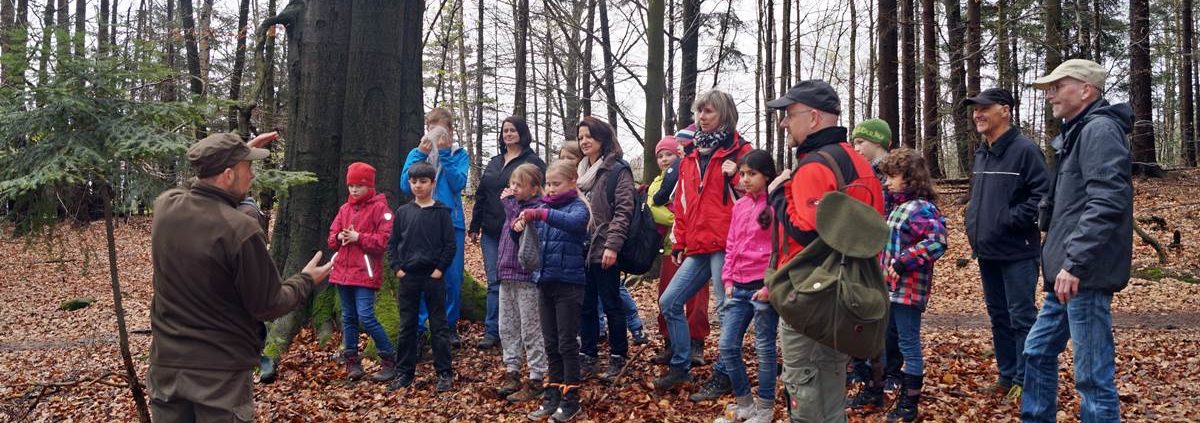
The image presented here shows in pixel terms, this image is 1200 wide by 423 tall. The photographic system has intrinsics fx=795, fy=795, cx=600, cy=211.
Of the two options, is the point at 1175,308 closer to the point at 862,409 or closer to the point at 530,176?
the point at 862,409

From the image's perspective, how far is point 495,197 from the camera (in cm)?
673

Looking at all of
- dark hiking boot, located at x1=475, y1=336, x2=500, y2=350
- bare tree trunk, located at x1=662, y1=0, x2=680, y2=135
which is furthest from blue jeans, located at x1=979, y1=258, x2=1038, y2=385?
bare tree trunk, located at x1=662, y1=0, x2=680, y2=135

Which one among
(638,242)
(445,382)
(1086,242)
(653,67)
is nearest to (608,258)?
(638,242)

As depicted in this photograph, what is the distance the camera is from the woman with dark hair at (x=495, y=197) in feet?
21.9

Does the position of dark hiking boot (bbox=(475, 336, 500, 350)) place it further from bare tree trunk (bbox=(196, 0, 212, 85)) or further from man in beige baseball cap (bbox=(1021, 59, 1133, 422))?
bare tree trunk (bbox=(196, 0, 212, 85))

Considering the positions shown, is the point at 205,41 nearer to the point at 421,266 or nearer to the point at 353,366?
the point at 353,366

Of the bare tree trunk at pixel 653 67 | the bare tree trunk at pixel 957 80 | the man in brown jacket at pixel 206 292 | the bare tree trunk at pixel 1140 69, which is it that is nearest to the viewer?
the man in brown jacket at pixel 206 292

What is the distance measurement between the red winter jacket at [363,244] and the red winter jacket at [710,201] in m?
2.42

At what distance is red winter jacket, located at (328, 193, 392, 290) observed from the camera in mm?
6094

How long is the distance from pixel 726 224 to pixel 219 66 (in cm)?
2096

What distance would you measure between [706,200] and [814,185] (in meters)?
1.79

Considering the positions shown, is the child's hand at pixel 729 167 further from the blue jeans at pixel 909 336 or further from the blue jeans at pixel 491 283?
the blue jeans at pixel 491 283

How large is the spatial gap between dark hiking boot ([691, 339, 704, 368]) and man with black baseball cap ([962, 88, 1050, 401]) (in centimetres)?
202

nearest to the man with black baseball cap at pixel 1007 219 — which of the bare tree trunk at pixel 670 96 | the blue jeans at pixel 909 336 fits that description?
the blue jeans at pixel 909 336
